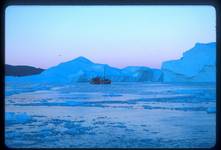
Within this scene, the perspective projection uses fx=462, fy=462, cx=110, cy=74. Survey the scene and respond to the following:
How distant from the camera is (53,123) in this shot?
8.95ft

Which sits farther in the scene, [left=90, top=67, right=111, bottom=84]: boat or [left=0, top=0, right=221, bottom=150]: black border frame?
[left=90, top=67, right=111, bottom=84]: boat

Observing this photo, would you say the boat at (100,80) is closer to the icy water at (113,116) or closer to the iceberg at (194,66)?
the icy water at (113,116)

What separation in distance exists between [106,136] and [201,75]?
2.17 ft

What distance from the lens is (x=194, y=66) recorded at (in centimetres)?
283

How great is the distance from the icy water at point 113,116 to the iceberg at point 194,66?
5cm

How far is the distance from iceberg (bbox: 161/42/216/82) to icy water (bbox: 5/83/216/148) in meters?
0.05

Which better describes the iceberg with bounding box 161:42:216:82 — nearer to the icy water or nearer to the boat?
the icy water

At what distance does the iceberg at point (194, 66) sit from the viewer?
269 cm

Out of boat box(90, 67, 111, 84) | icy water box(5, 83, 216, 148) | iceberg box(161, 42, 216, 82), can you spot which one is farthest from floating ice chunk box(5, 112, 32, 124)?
iceberg box(161, 42, 216, 82)

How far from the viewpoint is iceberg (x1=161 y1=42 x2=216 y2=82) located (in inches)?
106

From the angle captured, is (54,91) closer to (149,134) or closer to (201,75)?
(149,134)
